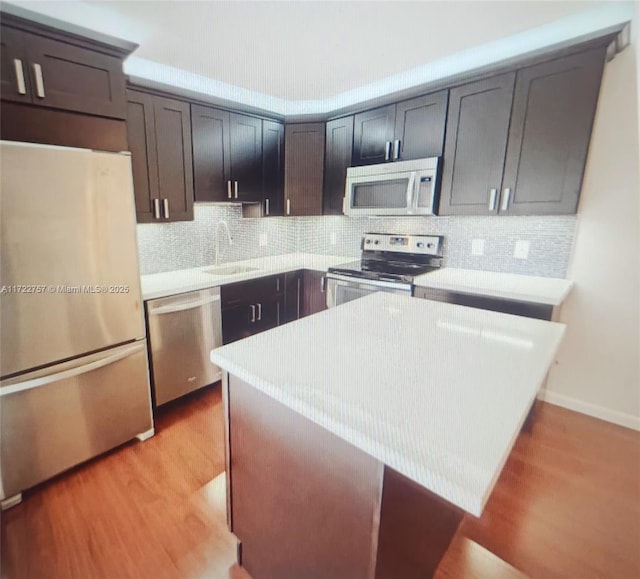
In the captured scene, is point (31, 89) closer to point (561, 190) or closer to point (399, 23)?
point (399, 23)

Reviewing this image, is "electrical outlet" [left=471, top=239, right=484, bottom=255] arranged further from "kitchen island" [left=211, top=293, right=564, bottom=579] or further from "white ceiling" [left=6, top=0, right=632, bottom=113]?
"kitchen island" [left=211, top=293, right=564, bottom=579]

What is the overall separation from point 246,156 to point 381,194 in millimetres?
1192

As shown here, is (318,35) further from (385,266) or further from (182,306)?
(182,306)

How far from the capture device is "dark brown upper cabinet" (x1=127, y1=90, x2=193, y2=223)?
2.15 m

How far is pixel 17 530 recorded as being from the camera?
1423 millimetres

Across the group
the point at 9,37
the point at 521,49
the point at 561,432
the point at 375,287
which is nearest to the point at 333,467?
the point at 375,287

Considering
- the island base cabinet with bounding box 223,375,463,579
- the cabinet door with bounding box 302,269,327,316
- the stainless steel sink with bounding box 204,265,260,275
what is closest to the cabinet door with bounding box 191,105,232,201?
the stainless steel sink with bounding box 204,265,260,275

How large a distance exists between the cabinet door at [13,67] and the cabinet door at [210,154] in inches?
40.2

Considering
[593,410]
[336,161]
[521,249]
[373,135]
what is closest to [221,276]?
[336,161]

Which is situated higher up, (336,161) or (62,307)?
(336,161)

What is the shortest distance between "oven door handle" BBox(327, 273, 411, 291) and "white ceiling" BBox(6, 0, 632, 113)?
1563 millimetres

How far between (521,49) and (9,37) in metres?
2.78

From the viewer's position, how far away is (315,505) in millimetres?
885

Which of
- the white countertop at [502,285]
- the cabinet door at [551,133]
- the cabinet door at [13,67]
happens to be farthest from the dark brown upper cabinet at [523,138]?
the cabinet door at [13,67]
